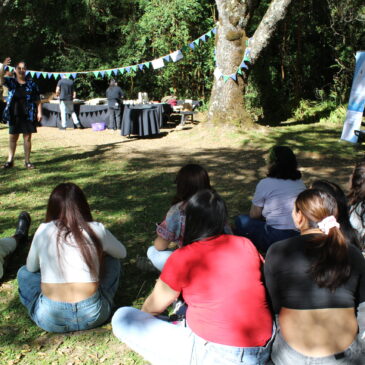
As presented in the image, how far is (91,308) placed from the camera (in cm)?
296

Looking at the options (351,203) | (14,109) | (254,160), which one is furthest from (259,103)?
(351,203)

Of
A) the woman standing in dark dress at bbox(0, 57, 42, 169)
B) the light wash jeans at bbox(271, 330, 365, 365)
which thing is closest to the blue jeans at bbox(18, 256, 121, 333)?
the light wash jeans at bbox(271, 330, 365, 365)

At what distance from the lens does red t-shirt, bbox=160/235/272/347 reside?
86.6 inches

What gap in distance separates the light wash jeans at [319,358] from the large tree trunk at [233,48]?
29.6ft

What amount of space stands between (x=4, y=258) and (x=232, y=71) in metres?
8.26

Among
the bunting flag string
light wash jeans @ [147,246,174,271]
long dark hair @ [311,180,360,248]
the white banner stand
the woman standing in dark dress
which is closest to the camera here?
long dark hair @ [311,180,360,248]

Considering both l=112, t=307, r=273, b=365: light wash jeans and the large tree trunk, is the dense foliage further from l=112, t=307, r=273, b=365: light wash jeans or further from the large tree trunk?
l=112, t=307, r=273, b=365: light wash jeans

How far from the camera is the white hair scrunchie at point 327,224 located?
2164 millimetres

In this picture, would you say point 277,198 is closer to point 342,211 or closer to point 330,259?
point 342,211

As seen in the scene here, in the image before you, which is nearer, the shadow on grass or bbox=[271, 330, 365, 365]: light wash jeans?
bbox=[271, 330, 365, 365]: light wash jeans

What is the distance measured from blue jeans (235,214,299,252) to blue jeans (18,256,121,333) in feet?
4.54

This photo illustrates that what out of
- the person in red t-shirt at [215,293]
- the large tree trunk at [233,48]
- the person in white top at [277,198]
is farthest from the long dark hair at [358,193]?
the large tree trunk at [233,48]

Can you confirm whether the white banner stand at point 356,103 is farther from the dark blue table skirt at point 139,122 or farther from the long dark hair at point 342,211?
the long dark hair at point 342,211

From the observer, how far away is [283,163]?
12.6 feet
